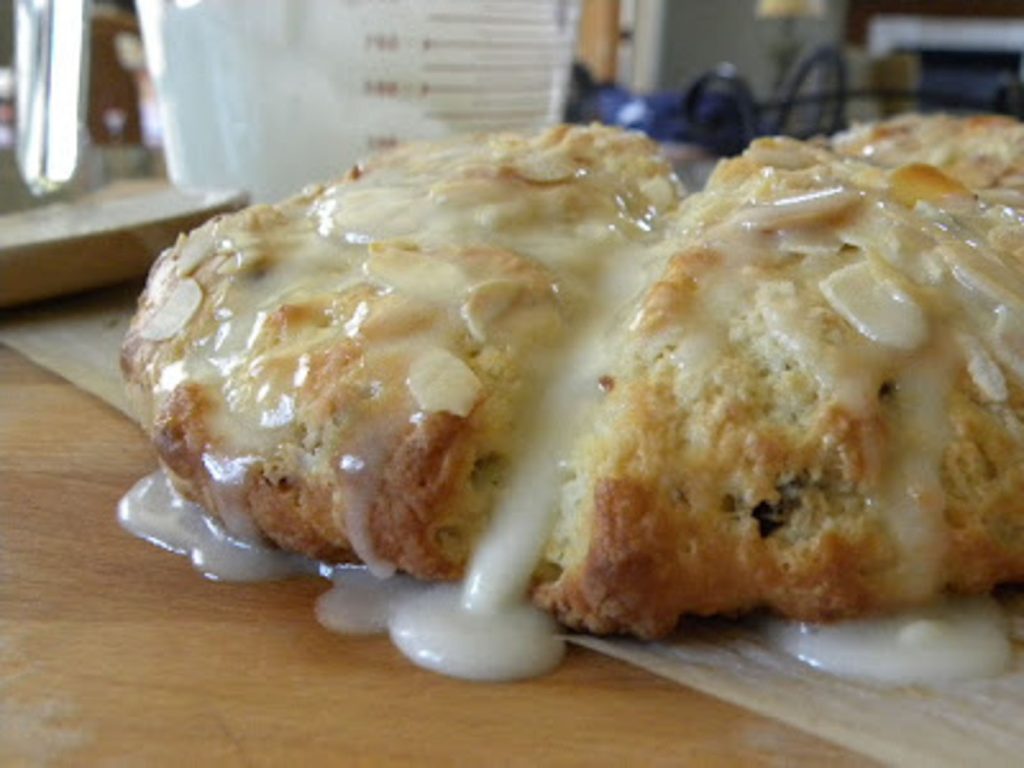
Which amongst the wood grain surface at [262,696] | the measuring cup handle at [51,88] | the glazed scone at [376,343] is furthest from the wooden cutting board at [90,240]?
the wood grain surface at [262,696]

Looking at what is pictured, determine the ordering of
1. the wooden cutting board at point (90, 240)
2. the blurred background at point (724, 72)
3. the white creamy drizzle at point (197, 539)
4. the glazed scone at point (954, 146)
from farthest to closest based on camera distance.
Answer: the blurred background at point (724, 72), the wooden cutting board at point (90, 240), the glazed scone at point (954, 146), the white creamy drizzle at point (197, 539)

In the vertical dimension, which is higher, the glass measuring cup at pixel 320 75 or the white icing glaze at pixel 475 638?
the glass measuring cup at pixel 320 75

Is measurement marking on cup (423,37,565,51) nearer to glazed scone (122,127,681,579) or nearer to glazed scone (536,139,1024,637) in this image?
glazed scone (122,127,681,579)

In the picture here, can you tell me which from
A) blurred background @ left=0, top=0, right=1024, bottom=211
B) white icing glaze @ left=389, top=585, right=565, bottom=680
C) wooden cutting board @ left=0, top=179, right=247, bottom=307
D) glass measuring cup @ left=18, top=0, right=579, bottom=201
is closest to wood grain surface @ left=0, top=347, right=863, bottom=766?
white icing glaze @ left=389, top=585, right=565, bottom=680

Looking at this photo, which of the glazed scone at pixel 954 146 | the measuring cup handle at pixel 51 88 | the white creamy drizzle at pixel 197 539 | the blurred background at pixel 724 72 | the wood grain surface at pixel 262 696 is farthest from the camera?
the blurred background at pixel 724 72

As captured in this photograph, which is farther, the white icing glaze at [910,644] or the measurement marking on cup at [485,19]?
the measurement marking on cup at [485,19]

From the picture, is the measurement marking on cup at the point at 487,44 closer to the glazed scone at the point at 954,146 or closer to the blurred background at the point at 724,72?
the blurred background at the point at 724,72

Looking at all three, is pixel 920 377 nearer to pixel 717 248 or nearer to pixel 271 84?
pixel 717 248

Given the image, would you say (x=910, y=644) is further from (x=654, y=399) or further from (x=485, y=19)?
(x=485, y=19)

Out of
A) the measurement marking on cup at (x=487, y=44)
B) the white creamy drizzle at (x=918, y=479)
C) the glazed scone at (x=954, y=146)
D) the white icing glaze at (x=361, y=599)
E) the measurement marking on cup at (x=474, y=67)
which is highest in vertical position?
the measurement marking on cup at (x=487, y=44)
